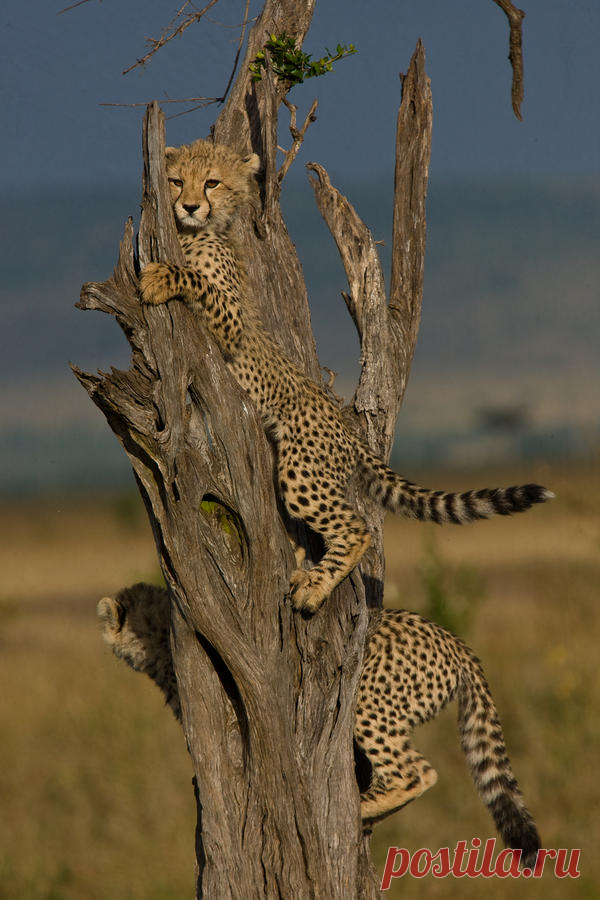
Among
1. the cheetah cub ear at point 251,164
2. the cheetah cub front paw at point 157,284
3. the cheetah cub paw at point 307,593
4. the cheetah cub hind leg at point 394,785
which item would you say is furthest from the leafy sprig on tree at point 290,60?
the cheetah cub hind leg at point 394,785

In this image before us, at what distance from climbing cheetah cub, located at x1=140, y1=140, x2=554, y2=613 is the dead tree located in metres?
0.37

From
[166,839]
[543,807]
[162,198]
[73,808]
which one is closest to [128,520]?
[73,808]

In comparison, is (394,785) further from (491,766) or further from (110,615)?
(110,615)

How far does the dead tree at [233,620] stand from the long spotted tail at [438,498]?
0.52 m

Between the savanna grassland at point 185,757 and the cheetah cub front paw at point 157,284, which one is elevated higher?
the cheetah cub front paw at point 157,284

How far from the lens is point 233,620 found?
9.91 ft

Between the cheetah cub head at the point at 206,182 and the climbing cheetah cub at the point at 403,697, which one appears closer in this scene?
the climbing cheetah cub at the point at 403,697

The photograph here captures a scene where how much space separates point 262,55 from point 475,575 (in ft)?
16.2

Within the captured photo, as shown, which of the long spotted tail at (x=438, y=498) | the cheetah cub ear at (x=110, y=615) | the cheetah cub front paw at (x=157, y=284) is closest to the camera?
the cheetah cub front paw at (x=157, y=284)

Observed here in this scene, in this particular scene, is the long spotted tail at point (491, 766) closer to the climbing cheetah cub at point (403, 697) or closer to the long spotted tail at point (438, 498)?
the climbing cheetah cub at point (403, 697)

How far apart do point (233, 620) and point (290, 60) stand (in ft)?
7.48

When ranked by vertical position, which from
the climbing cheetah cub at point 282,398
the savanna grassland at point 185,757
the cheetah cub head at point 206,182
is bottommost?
the savanna grassland at point 185,757

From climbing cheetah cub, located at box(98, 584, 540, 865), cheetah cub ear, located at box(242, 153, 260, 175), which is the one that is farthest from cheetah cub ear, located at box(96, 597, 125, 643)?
cheetah cub ear, located at box(242, 153, 260, 175)

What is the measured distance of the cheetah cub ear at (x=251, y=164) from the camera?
3832 millimetres
